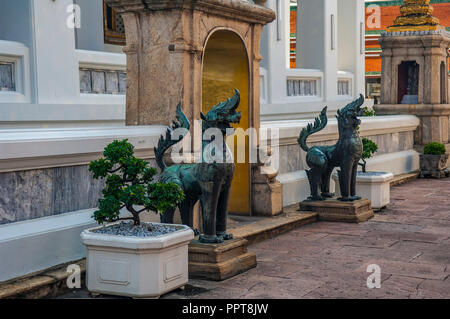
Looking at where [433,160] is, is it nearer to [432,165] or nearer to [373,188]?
[432,165]

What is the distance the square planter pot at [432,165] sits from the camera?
1397 cm

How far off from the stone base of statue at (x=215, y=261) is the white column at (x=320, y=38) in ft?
34.2

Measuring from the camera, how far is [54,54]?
944cm

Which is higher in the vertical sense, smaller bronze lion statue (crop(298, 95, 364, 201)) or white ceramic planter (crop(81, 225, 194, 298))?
smaller bronze lion statue (crop(298, 95, 364, 201))

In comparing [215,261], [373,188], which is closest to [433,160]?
[373,188]

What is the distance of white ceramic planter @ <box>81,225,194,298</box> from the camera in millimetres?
5180

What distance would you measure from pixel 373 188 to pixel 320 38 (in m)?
7.17

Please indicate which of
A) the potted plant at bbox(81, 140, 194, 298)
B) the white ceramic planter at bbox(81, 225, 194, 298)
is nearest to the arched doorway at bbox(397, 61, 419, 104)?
the potted plant at bbox(81, 140, 194, 298)

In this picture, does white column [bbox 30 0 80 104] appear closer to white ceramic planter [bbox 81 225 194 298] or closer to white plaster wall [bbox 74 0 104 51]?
white plaster wall [bbox 74 0 104 51]

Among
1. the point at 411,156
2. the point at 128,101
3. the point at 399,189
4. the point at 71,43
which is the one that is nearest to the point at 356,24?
the point at 411,156

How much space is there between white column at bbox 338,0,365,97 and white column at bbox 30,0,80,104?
32.3ft

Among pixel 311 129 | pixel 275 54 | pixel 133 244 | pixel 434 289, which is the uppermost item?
pixel 275 54

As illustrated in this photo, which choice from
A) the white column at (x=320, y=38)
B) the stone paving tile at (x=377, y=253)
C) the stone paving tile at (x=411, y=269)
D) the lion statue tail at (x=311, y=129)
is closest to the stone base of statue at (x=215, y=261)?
the stone paving tile at (x=411, y=269)
